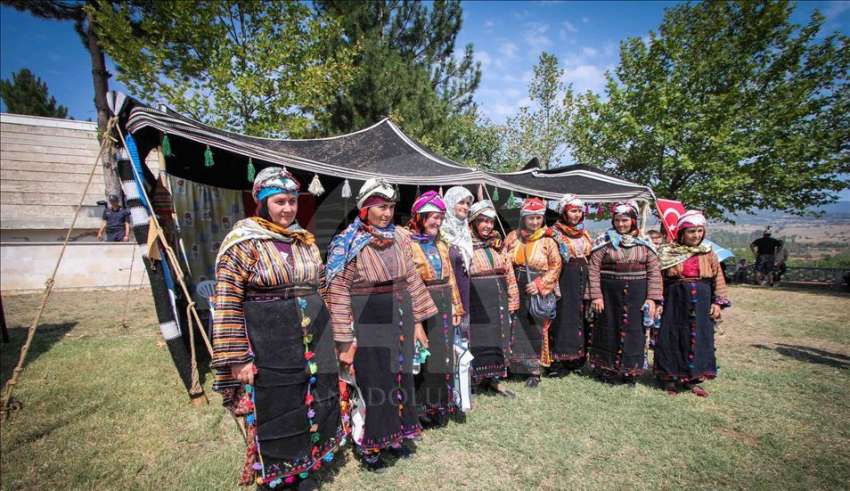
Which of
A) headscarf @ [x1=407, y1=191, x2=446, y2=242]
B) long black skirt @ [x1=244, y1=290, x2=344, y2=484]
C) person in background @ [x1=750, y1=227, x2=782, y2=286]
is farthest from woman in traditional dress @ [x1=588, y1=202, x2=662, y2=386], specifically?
person in background @ [x1=750, y1=227, x2=782, y2=286]

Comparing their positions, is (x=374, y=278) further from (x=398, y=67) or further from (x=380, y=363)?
(x=398, y=67)

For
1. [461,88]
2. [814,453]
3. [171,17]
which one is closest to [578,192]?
[814,453]

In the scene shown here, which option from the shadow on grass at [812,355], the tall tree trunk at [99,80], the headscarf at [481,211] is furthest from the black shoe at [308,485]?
the tall tree trunk at [99,80]

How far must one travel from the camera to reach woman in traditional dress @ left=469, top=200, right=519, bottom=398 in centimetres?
312

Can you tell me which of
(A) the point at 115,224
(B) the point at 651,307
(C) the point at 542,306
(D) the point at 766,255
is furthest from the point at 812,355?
(A) the point at 115,224

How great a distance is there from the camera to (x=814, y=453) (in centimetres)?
241

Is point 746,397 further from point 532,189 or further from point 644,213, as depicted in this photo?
point 644,213

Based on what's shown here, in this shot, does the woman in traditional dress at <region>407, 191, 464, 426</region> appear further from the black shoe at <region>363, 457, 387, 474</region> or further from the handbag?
the handbag

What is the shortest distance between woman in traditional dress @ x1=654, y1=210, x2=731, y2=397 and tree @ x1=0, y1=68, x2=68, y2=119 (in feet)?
120

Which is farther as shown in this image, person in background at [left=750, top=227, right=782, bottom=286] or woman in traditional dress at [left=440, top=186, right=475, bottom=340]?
person in background at [left=750, top=227, right=782, bottom=286]

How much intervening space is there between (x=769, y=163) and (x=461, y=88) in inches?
376

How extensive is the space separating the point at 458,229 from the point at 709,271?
93.9 inches

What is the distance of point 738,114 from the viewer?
33.9ft

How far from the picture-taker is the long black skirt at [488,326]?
312 centimetres
